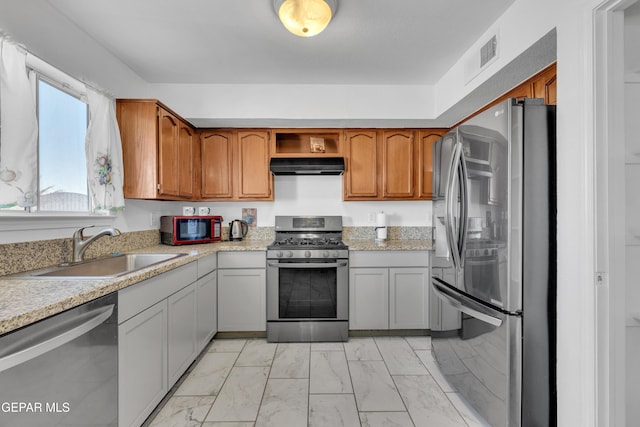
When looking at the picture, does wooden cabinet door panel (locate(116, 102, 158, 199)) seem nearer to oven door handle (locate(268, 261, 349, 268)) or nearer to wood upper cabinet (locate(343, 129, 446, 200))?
oven door handle (locate(268, 261, 349, 268))

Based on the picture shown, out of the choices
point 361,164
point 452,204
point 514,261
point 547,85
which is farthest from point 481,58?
point 514,261

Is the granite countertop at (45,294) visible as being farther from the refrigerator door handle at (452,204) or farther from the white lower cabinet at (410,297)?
the white lower cabinet at (410,297)

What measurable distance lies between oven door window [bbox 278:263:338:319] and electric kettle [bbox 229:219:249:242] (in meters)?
0.81

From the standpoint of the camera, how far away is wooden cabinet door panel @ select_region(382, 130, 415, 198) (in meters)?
3.20

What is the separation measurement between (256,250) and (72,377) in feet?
5.45

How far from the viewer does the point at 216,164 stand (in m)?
3.17

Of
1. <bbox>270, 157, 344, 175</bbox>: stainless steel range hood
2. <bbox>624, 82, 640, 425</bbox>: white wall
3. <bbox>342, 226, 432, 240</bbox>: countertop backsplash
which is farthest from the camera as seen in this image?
<bbox>342, 226, 432, 240</bbox>: countertop backsplash

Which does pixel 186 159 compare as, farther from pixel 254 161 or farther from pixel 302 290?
pixel 302 290

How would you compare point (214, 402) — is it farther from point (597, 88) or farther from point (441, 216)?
point (597, 88)

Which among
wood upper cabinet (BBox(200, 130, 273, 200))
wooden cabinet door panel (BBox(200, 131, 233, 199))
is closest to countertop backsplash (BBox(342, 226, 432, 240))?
wood upper cabinet (BBox(200, 130, 273, 200))

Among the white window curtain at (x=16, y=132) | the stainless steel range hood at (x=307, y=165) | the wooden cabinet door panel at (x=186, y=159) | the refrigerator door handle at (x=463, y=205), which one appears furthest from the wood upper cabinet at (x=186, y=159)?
the refrigerator door handle at (x=463, y=205)

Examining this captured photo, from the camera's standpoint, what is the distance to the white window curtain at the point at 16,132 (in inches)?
56.3

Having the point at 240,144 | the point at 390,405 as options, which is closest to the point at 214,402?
the point at 390,405

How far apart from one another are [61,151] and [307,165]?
1954 millimetres
